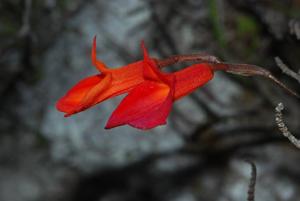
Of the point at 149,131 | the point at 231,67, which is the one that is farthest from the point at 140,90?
the point at 149,131

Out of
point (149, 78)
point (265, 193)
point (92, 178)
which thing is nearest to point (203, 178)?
point (265, 193)

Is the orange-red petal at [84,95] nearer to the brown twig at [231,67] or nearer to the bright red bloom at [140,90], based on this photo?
the bright red bloom at [140,90]

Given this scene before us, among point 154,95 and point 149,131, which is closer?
point 154,95

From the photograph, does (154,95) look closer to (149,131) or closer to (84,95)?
(84,95)

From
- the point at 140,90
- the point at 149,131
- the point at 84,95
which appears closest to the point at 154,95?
the point at 140,90

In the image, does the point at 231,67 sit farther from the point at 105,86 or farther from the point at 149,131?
the point at 149,131

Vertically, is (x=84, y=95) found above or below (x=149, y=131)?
above

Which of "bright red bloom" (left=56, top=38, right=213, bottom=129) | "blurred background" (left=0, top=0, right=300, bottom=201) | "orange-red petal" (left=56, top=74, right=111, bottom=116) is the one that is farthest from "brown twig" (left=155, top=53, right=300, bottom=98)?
"blurred background" (left=0, top=0, right=300, bottom=201)
